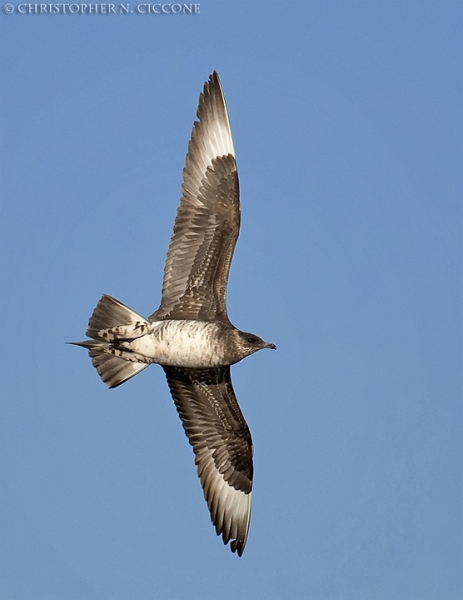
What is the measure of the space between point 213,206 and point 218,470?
289 cm

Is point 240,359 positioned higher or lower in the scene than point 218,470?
higher

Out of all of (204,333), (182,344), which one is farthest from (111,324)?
(204,333)

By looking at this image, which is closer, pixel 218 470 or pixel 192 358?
pixel 192 358

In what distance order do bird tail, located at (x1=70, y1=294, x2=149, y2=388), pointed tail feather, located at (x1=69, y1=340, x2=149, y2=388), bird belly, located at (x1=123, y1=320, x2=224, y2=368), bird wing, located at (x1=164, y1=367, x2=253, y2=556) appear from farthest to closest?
1. bird wing, located at (x1=164, y1=367, x2=253, y2=556)
2. pointed tail feather, located at (x1=69, y1=340, x2=149, y2=388)
3. bird tail, located at (x1=70, y1=294, x2=149, y2=388)
4. bird belly, located at (x1=123, y1=320, x2=224, y2=368)

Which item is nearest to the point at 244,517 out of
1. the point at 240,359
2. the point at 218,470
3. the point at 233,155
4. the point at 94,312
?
the point at 218,470

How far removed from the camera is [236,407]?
1261cm

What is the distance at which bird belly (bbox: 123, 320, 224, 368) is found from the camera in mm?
11625

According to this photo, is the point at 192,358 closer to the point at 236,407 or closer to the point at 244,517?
the point at 236,407

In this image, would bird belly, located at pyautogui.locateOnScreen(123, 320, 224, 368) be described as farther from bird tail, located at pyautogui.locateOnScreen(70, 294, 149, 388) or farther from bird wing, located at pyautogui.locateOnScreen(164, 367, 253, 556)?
bird wing, located at pyautogui.locateOnScreen(164, 367, 253, 556)

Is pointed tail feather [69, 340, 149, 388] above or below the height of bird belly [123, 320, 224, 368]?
below

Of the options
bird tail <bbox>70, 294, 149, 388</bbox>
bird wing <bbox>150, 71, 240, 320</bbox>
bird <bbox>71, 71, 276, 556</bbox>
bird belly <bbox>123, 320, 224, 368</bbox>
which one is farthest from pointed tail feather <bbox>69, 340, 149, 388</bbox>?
bird wing <bbox>150, 71, 240, 320</bbox>

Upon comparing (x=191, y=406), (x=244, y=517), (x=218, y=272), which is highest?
(x=218, y=272)

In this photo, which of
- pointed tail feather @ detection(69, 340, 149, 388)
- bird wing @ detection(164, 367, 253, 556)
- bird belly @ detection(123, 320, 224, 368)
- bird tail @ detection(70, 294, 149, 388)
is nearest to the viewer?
bird belly @ detection(123, 320, 224, 368)

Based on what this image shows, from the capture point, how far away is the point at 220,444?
1272cm
